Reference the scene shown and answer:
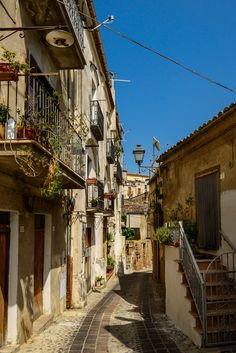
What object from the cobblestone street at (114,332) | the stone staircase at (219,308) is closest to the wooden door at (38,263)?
the cobblestone street at (114,332)

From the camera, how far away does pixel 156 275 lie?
74.5 feet

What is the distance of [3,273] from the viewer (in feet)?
25.6

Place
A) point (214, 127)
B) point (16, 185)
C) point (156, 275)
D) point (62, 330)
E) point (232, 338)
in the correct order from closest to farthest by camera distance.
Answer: point (16, 185) < point (232, 338) < point (62, 330) < point (214, 127) < point (156, 275)

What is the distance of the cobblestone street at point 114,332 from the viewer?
27.5 ft

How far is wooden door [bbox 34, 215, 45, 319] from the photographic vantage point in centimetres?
1022

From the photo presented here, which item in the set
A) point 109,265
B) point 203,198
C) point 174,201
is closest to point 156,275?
point 109,265

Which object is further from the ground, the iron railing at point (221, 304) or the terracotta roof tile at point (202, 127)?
the terracotta roof tile at point (202, 127)

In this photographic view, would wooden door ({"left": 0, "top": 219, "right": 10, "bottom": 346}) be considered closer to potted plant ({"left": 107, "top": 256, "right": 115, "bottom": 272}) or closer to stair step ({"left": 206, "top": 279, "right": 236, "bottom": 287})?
stair step ({"left": 206, "top": 279, "right": 236, "bottom": 287})

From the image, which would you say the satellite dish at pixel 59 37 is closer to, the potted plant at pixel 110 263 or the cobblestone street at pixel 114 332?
the cobblestone street at pixel 114 332

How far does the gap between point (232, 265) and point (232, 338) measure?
2053 millimetres

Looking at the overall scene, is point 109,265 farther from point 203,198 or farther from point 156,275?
point 203,198

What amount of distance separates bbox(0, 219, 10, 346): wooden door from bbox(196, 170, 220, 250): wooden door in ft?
20.0

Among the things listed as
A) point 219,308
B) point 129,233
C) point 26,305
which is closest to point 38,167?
point 26,305

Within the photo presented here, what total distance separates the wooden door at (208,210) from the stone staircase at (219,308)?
151 cm
